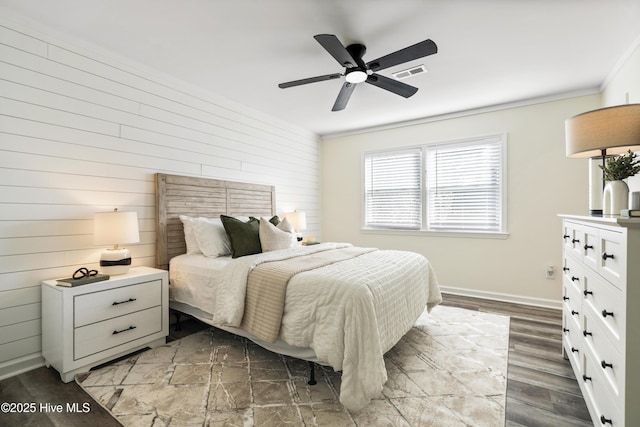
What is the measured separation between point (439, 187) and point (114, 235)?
160 inches

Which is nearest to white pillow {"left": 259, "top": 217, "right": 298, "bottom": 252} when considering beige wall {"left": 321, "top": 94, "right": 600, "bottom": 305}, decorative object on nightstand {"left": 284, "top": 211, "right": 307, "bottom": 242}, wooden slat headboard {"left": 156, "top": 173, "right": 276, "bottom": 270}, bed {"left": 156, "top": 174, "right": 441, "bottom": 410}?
bed {"left": 156, "top": 174, "right": 441, "bottom": 410}

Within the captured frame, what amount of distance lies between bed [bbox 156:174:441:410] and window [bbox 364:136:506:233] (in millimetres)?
1653

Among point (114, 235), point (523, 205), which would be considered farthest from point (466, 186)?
point (114, 235)

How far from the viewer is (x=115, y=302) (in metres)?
2.35

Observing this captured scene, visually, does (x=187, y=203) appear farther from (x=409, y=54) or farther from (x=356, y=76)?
(x=409, y=54)

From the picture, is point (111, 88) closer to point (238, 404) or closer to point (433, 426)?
point (238, 404)

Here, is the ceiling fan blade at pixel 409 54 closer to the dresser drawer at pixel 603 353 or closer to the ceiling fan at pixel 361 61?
the ceiling fan at pixel 361 61

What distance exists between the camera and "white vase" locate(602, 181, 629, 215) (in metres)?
1.73

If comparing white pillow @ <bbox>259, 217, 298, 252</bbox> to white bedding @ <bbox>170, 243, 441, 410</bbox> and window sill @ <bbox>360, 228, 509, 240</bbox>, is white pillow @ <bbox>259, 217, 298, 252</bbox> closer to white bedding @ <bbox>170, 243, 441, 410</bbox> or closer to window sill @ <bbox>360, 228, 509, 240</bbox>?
white bedding @ <bbox>170, 243, 441, 410</bbox>

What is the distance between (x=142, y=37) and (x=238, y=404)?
2.90 m

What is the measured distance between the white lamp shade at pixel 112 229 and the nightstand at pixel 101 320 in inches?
12.2

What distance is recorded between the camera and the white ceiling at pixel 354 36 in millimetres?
2137

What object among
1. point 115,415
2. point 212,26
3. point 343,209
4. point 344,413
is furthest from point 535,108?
point 115,415

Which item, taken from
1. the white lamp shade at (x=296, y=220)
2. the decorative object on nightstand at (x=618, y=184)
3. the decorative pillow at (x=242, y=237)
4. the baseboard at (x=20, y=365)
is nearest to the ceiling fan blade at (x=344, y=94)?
the decorative pillow at (x=242, y=237)
